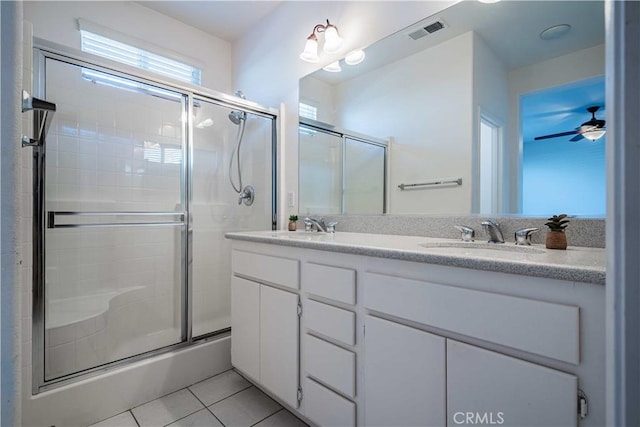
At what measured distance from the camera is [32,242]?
4.41ft

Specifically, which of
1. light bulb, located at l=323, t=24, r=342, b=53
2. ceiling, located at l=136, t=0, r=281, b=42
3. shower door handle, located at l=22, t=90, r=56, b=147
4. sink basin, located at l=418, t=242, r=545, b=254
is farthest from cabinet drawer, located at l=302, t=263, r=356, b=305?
ceiling, located at l=136, t=0, r=281, b=42

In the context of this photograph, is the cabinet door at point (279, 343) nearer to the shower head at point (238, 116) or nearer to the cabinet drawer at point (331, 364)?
the cabinet drawer at point (331, 364)

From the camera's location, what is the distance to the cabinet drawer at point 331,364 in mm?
1091

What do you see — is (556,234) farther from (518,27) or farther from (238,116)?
(238,116)

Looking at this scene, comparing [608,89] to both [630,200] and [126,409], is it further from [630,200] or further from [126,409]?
[126,409]

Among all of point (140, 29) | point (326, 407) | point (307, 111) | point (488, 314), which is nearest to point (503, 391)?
point (488, 314)

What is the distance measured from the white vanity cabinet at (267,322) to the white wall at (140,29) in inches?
72.8

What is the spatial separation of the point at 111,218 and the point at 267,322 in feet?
4.10

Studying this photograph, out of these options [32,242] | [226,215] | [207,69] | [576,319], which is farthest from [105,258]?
[576,319]

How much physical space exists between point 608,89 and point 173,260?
220cm

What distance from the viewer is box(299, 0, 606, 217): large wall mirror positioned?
3.67 feet

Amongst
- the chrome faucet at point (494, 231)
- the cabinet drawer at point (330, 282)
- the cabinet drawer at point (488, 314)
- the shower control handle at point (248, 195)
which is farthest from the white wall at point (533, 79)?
the shower control handle at point (248, 195)

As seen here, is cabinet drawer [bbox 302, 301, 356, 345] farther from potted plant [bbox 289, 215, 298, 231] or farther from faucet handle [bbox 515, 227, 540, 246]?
potted plant [bbox 289, 215, 298, 231]

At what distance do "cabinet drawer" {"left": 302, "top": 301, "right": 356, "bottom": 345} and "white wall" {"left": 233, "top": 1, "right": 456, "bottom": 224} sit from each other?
110cm
